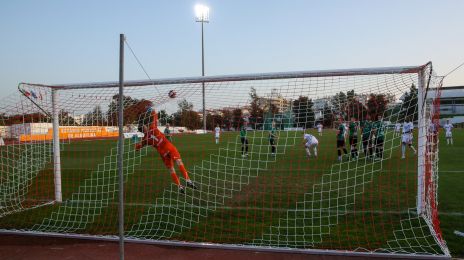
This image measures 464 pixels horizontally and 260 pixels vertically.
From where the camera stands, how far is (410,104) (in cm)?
641

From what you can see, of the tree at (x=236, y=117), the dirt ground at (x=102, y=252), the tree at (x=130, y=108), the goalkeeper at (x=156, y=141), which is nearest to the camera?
the dirt ground at (x=102, y=252)

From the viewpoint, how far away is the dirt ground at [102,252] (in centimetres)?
499

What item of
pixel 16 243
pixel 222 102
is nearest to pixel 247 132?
pixel 222 102

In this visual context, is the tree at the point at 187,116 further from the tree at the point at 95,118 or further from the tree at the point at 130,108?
the tree at the point at 95,118

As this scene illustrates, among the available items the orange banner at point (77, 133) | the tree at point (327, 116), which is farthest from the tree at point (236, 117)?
the orange banner at point (77, 133)

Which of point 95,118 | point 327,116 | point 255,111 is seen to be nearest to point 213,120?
point 255,111

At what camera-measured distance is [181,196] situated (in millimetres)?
8898

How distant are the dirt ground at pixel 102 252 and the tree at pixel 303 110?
2563mm

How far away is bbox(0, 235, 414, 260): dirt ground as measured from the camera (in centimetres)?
499

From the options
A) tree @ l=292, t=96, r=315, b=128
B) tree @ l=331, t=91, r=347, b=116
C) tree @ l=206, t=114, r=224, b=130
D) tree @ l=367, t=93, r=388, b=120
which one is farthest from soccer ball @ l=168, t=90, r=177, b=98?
tree @ l=367, t=93, r=388, b=120

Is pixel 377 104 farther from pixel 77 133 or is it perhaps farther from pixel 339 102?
pixel 77 133

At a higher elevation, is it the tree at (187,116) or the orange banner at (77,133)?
the tree at (187,116)

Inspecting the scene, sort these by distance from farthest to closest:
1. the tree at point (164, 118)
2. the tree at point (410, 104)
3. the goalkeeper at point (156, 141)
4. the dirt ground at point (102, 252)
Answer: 1. the goalkeeper at point (156, 141)
2. the tree at point (164, 118)
3. the tree at point (410, 104)
4. the dirt ground at point (102, 252)

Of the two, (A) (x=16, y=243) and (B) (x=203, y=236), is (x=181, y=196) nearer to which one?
Answer: (B) (x=203, y=236)
